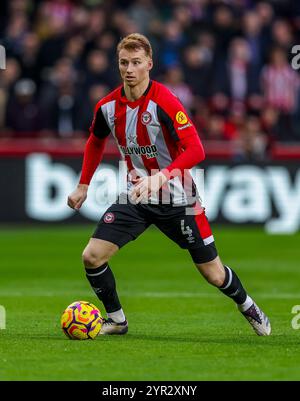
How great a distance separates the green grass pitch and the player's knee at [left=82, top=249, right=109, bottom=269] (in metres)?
0.63

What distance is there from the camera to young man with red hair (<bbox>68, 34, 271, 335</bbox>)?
9.20m

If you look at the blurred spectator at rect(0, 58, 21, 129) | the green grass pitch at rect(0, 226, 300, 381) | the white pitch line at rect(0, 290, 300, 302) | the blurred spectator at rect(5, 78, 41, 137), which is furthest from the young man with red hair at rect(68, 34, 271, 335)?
the blurred spectator at rect(0, 58, 21, 129)

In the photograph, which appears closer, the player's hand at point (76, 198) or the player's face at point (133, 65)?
the player's face at point (133, 65)

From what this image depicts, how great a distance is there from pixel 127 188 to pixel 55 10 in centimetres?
1384

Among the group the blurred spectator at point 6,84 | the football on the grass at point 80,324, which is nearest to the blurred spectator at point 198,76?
the blurred spectator at point 6,84

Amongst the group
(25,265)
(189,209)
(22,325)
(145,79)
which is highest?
(145,79)

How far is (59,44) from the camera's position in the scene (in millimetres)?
21766

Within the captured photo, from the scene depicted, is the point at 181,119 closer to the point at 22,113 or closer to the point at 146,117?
the point at 146,117

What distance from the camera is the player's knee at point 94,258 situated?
9.37m

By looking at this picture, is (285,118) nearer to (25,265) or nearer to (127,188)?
(25,265)

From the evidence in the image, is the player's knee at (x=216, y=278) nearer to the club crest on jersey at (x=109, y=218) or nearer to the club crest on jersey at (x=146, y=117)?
the club crest on jersey at (x=109, y=218)

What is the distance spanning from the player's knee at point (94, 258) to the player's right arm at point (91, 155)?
45cm

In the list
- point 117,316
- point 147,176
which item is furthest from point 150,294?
point 147,176

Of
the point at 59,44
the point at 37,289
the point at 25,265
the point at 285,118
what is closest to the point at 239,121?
the point at 285,118
